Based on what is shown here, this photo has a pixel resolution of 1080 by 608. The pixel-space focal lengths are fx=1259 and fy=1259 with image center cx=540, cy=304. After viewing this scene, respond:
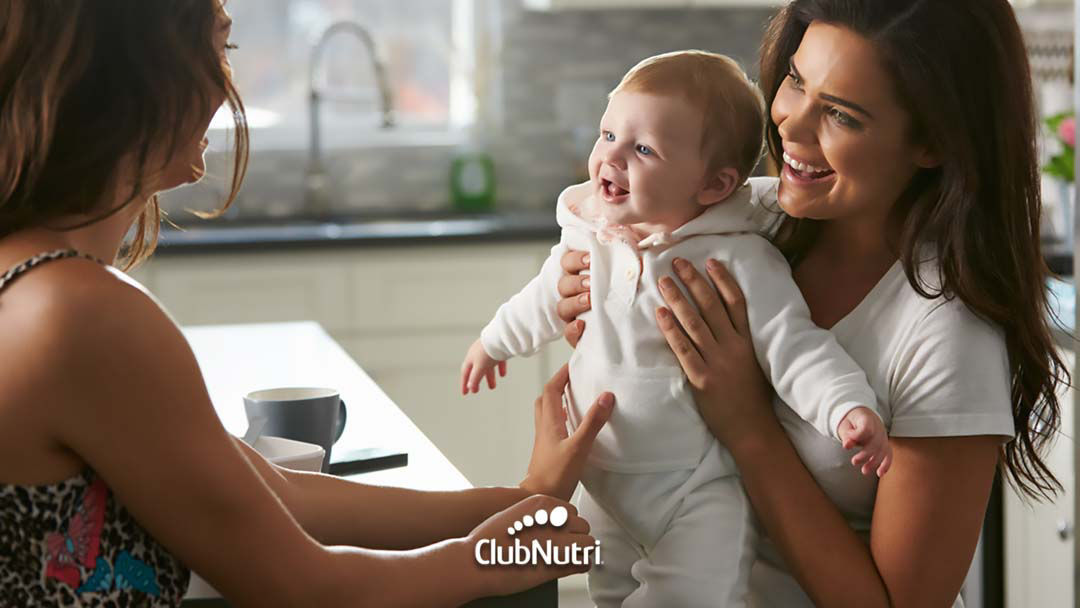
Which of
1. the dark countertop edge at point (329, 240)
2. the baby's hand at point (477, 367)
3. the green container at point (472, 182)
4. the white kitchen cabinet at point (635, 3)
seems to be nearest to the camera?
the baby's hand at point (477, 367)

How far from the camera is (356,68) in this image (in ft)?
14.0

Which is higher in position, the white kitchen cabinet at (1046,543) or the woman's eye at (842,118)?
the woman's eye at (842,118)

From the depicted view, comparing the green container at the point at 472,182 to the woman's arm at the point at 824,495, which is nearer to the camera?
the woman's arm at the point at 824,495

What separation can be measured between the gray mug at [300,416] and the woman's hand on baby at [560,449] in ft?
0.77

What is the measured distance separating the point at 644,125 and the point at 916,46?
12.5 inches

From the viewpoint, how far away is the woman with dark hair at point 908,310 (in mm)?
1305

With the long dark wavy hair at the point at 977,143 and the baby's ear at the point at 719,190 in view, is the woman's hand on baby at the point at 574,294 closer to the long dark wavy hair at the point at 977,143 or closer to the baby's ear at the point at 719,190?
the baby's ear at the point at 719,190

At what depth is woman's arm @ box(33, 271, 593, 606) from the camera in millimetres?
915

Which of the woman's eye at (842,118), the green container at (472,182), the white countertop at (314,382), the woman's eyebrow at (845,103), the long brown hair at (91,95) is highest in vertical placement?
the long brown hair at (91,95)

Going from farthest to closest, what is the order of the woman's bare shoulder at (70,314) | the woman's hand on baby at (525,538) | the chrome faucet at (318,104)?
the chrome faucet at (318,104)
the woman's hand on baby at (525,538)
the woman's bare shoulder at (70,314)

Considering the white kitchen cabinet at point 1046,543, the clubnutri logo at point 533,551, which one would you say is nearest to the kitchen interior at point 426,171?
the white kitchen cabinet at point 1046,543

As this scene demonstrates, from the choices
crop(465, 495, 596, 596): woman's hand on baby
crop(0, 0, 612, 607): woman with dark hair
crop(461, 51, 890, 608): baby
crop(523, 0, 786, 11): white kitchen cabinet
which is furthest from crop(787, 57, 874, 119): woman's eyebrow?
crop(523, 0, 786, 11): white kitchen cabinet

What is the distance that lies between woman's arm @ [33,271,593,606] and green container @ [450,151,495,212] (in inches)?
124

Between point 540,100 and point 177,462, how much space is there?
135 inches
